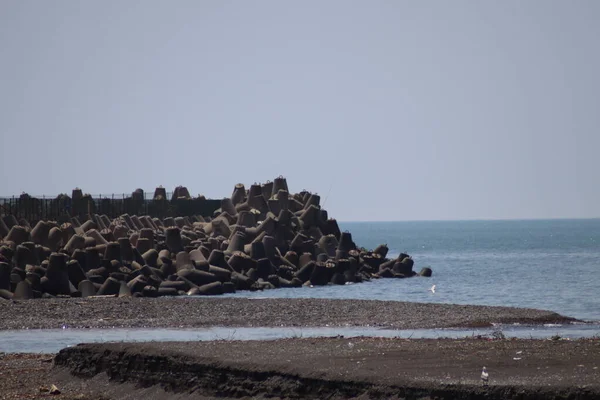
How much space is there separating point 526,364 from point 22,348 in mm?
12962

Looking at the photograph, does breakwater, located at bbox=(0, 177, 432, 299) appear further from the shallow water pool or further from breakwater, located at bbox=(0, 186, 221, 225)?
the shallow water pool

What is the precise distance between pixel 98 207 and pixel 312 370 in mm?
49005

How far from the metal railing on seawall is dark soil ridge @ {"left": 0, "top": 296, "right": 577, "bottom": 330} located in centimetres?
2054

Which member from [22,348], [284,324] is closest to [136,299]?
[284,324]

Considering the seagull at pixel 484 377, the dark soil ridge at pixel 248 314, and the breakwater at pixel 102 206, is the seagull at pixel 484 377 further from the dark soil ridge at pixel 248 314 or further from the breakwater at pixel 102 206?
the breakwater at pixel 102 206

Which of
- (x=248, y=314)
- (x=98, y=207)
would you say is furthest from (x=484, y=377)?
(x=98, y=207)

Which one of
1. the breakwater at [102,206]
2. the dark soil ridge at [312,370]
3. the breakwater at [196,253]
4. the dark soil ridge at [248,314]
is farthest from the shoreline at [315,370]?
the breakwater at [102,206]

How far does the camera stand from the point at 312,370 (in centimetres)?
1609

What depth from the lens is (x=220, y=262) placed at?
4900 cm

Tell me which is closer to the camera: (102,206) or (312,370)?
(312,370)

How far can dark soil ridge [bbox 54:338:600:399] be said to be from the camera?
14383 millimetres

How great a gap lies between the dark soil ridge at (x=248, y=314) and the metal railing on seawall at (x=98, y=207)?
20544 mm

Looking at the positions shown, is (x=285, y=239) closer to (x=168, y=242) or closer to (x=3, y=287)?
(x=168, y=242)

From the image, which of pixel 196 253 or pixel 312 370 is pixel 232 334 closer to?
pixel 312 370
